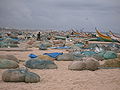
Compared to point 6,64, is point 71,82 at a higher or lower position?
lower

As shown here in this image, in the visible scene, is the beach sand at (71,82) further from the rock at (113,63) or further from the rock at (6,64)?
the rock at (113,63)

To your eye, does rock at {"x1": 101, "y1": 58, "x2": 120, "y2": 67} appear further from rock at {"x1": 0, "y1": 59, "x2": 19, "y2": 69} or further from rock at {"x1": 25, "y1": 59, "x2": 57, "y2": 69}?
rock at {"x1": 0, "y1": 59, "x2": 19, "y2": 69}

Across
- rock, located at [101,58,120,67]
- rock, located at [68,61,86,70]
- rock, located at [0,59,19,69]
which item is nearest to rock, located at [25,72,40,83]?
rock, located at [0,59,19,69]

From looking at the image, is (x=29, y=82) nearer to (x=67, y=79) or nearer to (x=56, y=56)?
(x=67, y=79)

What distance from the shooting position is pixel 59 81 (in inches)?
298

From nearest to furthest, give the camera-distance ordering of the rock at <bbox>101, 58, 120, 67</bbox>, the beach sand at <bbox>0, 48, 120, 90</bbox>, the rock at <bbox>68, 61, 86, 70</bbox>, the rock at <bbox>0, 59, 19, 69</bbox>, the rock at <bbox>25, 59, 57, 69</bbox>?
the beach sand at <bbox>0, 48, 120, 90</bbox> < the rock at <bbox>0, 59, 19, 69</bbox> < the rock at <bbox>68, 61, 86, 70</bbox> < the rock at <bbox>25, 59, 57, 69</bbox> < the rock at <bbox>101, 58, 120, 67</bbox>

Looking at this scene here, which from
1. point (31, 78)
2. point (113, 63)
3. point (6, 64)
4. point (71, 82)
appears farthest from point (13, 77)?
point (113, 63)

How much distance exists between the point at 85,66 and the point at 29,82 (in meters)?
3.70

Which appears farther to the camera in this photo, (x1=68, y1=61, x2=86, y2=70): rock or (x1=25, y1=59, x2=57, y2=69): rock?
(x1=25, y1=59, x2=57, y2=69): rock

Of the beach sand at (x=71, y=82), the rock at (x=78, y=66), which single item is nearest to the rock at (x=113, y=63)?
the rock at (x=78, y=66)

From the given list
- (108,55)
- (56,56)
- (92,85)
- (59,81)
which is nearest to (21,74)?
(59,81)

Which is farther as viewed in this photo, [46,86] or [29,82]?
[29,82]

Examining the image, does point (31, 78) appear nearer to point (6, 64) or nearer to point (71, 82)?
point (71, 82)

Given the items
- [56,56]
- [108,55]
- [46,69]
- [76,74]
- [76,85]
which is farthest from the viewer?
[108,55]
